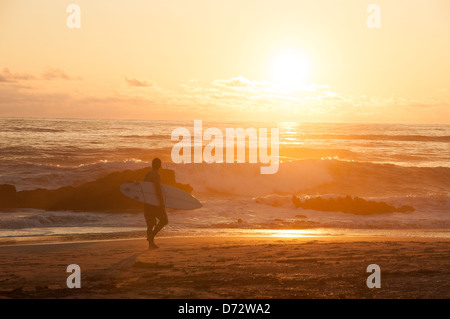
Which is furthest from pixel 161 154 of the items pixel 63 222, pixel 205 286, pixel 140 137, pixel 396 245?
pixel 205 286

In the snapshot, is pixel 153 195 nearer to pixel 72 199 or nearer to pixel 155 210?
pixel 155 210

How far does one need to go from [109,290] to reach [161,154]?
127 ft

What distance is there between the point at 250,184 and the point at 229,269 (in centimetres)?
2296

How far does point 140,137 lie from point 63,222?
45.5 m

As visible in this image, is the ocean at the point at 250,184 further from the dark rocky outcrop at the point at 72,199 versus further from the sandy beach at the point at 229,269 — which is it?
the sandy beach at the point at 229,269

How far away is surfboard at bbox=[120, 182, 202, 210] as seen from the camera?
10613 mm

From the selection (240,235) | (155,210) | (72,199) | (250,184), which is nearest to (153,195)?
(155,210)

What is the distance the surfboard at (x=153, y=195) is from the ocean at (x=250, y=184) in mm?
1570

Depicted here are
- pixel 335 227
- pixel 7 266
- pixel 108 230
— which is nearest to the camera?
pixel 7 266

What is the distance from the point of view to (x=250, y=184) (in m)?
31.2
